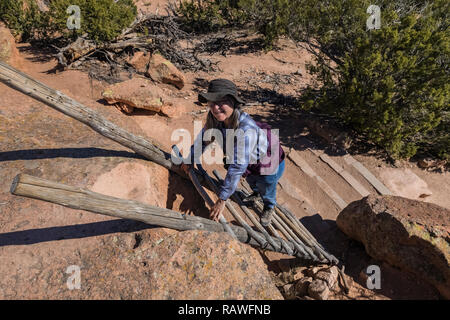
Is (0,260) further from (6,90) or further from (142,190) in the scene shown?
(6,90)

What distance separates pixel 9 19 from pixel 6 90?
18.7ft

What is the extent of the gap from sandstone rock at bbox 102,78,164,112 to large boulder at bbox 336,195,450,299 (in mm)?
4468

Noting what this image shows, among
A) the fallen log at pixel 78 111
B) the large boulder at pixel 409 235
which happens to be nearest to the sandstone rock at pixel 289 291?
the large boulder at pixel 409 235

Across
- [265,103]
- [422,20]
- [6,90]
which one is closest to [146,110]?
[6,90]

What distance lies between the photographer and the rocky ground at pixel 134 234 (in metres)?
2.14

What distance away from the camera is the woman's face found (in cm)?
230

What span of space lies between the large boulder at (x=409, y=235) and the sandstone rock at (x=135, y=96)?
447cm

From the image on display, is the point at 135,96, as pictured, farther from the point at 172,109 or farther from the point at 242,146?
the point at 242,146

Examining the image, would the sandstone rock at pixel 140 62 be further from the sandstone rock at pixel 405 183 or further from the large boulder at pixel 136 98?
the sandstone rock at pixel 405 183

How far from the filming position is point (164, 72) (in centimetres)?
725

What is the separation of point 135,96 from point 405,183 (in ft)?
19.5

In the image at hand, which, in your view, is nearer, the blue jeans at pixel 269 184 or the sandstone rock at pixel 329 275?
the blue jeans at pixel 269 184

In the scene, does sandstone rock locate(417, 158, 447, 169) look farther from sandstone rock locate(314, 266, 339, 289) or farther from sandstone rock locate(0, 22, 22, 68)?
sandstone rock locate(0, 22, 22, 68)

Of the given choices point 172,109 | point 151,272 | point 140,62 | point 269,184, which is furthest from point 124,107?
point 151,272
